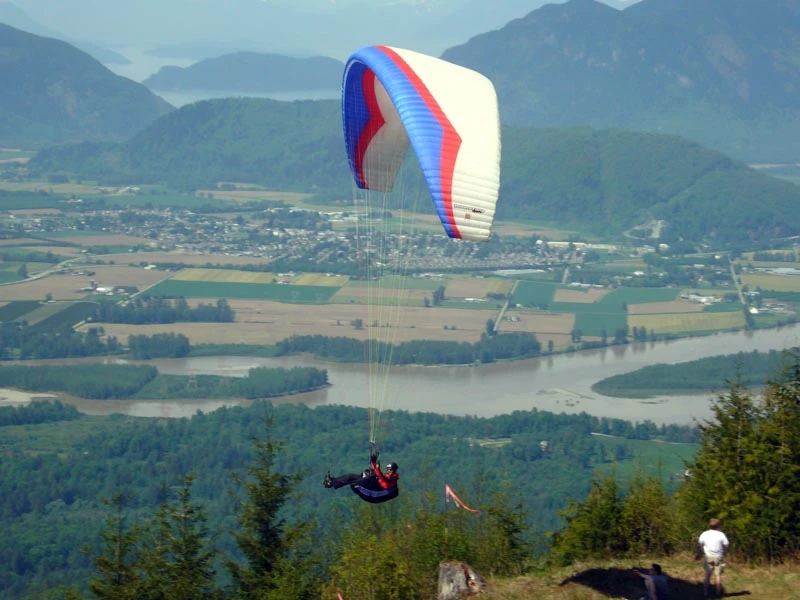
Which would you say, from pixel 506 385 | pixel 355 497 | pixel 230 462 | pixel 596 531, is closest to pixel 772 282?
pixel 506 385

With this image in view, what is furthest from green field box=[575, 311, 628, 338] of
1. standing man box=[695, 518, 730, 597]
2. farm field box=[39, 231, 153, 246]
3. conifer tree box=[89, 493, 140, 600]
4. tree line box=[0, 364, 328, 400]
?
standing man box=[695, 518, 730, 597]

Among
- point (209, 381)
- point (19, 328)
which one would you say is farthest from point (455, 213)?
A: point (19, 328)

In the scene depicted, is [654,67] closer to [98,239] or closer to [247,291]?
[98,239]

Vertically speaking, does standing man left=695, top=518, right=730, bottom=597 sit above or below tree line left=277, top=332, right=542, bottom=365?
above

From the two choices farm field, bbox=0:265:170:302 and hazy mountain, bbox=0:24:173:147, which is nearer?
farm field, bbox=0:265:170:302

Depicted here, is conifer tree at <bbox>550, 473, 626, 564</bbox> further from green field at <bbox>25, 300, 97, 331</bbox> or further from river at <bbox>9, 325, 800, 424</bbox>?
green field at <bbox>25, 300, 97, 331</bbox>
